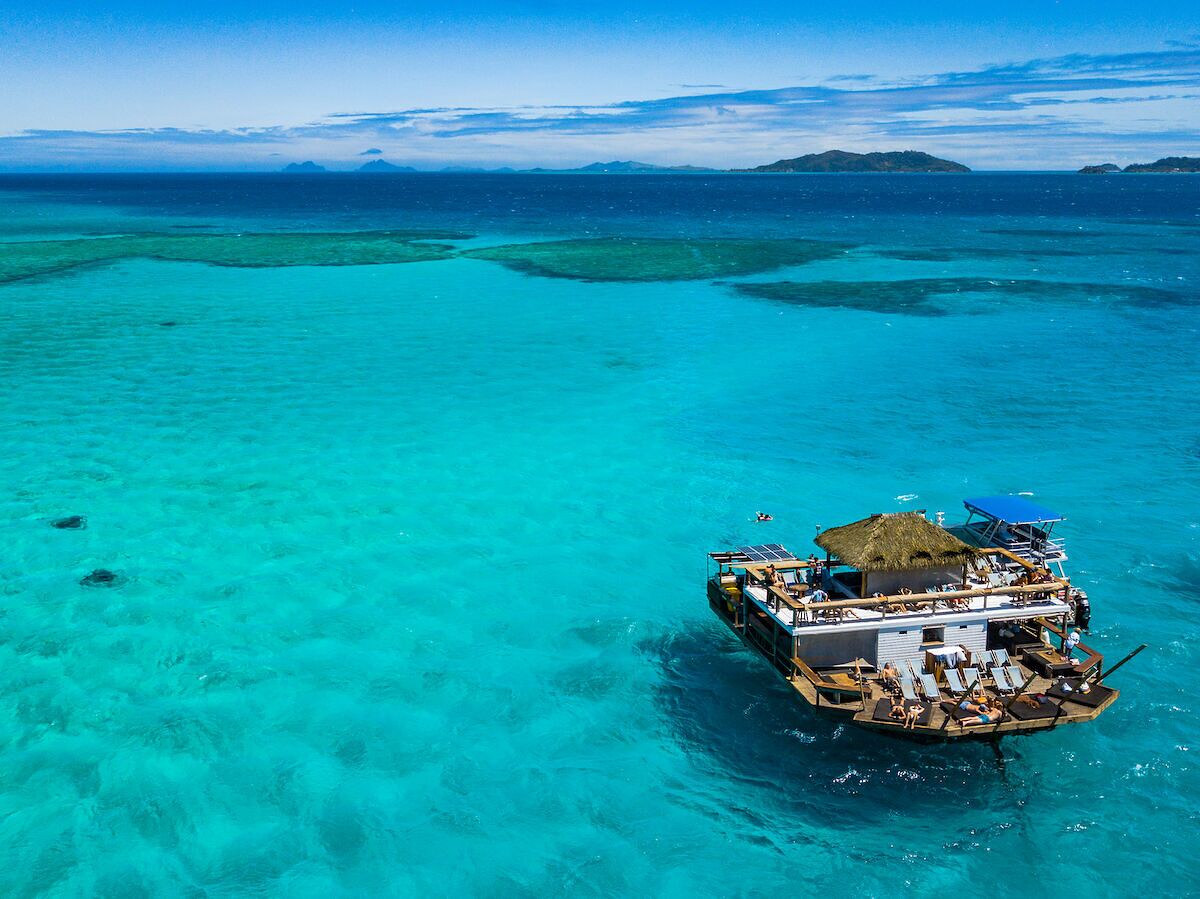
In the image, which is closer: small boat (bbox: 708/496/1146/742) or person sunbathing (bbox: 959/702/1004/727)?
person sunbathing (bbox: 959/702/1004/727)

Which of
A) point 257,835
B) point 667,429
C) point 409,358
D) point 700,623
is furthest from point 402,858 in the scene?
point 409,358

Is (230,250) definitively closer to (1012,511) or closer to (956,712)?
(1012,511)

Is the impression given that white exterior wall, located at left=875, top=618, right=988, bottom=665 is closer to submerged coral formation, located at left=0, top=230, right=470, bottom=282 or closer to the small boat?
the small boat

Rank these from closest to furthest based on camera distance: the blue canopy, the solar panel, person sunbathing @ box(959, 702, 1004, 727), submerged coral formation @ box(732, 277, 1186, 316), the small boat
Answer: person sunbathing @ box(959, 702, 1004, 727) → the small boat → the blue canopy → the solar panel → submerged coral formation @ box(732, 277, 1186, 316)

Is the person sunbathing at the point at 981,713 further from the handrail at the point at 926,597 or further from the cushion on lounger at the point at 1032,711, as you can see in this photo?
the handrail at the point at 926,597

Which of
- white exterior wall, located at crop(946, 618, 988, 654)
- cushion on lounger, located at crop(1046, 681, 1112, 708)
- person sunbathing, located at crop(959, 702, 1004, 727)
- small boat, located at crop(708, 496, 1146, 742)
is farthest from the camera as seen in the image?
white exterior wall, located at crop(946, 618, 988, 654)

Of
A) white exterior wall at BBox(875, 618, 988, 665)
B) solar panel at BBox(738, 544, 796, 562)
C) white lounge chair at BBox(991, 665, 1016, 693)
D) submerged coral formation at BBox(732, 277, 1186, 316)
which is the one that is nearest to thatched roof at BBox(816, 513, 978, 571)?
white exterior wall at BBox(875, 618, 988, 665)
